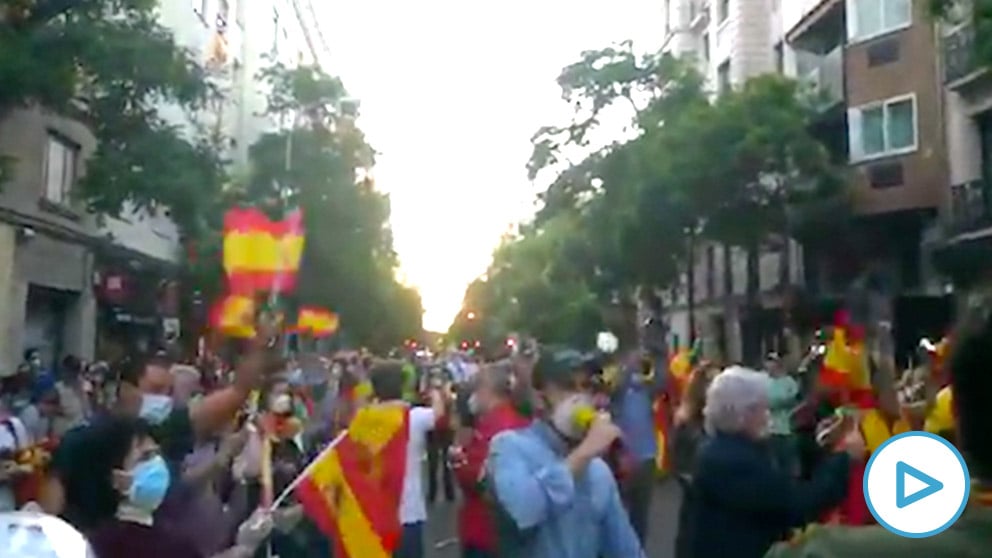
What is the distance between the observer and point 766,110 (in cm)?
3262

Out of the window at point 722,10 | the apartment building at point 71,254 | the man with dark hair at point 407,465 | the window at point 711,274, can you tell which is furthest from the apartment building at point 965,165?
the man with dark hair at point 407,465

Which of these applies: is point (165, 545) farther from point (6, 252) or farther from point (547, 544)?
point (6, 252)

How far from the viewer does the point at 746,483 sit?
4.57 m

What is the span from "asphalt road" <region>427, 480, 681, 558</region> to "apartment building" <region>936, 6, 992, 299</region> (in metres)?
12.4

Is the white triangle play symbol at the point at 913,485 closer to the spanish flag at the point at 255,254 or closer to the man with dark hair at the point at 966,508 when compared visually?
the man with dark hair at the point at 966,508

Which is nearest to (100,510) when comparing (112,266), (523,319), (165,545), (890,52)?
(165,545)

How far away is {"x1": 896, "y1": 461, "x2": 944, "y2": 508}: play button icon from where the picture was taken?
6.15 ft

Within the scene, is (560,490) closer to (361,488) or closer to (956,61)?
(361,488)

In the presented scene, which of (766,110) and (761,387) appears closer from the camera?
(761,387)

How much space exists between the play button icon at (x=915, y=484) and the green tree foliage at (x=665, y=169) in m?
30.7

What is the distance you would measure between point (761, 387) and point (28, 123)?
2185 cm

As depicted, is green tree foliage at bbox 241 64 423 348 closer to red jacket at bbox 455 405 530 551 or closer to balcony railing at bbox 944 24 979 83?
balcony railing at bbox 944 24 979 83

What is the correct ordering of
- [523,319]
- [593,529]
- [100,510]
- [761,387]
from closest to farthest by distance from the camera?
[100,510], [761,387], [593,529], [523,319]

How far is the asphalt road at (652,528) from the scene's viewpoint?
1230 centimetres
